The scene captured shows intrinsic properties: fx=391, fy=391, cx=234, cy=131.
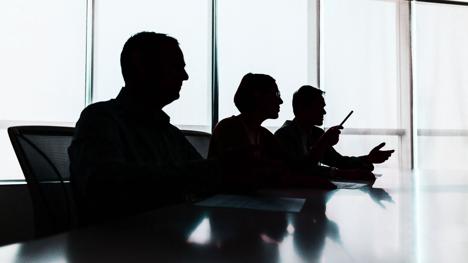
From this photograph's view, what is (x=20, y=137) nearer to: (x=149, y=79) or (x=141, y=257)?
(x=149, y=79)

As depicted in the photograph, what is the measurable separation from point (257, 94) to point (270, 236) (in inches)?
61.2

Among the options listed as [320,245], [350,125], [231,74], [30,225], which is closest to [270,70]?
[231,74]

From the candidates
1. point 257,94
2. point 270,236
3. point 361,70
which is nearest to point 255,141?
point 257,94

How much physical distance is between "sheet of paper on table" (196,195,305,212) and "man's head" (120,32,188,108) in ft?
1.62

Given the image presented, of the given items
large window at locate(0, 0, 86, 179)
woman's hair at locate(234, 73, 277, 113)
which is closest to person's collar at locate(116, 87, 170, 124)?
woman's hair at locate(234, 73, 277, 113)

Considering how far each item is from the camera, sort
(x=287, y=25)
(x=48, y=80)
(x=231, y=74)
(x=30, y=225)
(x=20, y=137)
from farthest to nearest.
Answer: (x=287, y=25)
(x=231, y=74)
(x=48, y=80)
(x=30, y=225)
(x=20, y=137)

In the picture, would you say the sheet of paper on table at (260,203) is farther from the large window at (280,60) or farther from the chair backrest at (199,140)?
the large window at (280,60)

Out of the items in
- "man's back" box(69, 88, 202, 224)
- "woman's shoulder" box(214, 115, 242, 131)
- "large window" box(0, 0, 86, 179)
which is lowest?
"man's back" box(69, 88, 202, 224)

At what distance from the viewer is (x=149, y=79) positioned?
1.43m

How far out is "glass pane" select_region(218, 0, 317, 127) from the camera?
404 cm

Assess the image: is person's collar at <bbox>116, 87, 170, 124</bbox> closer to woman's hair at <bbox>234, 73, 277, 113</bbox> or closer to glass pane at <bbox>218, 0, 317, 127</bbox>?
woman's hair at <bbox>234, 73, 277, 113</bbox>

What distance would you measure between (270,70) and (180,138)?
2689 mm

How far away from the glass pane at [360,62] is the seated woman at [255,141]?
7.46ft

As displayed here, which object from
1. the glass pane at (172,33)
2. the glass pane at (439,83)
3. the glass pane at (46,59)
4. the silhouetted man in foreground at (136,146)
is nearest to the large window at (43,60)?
the glass pane at (46,59)
